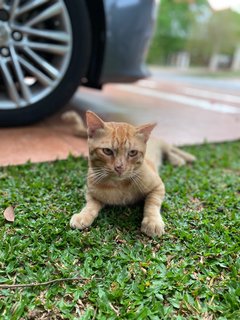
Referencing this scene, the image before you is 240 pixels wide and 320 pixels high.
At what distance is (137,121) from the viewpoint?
154 inches

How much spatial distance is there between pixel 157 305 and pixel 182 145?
213 cm

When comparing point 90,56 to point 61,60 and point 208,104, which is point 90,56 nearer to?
point 61,60

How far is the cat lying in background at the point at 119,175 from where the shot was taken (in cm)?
177

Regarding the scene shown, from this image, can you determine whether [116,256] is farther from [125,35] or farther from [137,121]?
[137,121]

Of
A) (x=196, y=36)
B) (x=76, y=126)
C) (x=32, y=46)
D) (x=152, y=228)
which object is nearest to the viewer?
(x=152, y=228)

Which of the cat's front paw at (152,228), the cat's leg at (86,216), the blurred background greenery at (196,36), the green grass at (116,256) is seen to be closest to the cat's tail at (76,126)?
the green grass at (116,256)

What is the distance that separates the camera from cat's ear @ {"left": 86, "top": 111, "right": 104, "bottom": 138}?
1824mm

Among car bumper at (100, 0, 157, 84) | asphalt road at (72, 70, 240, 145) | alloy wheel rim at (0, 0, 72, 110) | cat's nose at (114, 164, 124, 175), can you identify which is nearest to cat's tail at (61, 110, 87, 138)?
alloy wheel rim at (0, 0, 72, 110)

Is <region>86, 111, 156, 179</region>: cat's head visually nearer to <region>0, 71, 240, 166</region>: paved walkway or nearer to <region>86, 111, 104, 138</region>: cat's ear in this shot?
<region>86, 111, 104, 138</region>: cat's ear

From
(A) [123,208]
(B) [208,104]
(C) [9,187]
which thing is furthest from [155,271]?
(B) [208,104]

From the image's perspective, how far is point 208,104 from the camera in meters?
5.60

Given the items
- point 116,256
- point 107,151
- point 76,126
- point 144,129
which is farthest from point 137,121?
point 116,256

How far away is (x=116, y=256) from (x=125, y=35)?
225 cm

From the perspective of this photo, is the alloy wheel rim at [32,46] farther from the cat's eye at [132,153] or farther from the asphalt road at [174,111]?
the cat's eye at [132,153]
